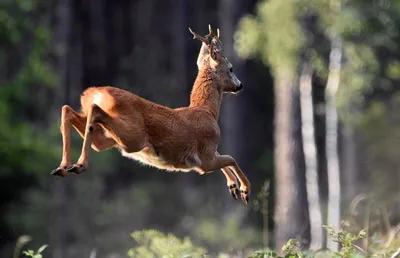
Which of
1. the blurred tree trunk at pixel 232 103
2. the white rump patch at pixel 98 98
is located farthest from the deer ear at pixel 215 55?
the blurred tree trunk at pixel 232 103

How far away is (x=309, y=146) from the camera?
21.4 metres

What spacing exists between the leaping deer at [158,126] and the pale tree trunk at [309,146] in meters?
9.52

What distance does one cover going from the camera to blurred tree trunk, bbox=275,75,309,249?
826 inches

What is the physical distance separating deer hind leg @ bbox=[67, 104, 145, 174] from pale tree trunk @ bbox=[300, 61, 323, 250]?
11028 mm

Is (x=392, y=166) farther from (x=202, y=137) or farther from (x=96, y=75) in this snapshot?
(x=202, y=137)

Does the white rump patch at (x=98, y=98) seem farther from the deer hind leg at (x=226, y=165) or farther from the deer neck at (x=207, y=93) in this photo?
the deer neck at (x=207, y=93)

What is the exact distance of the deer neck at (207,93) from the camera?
34.6ft

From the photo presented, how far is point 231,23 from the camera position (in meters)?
30.6

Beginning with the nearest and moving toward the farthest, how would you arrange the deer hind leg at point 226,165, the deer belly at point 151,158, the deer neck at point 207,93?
1. the deer belly at point 151,158
2. the deer hind leg at point 226,165
3. the deer neck at point 207,93

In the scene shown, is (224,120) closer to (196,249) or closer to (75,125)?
(75,125)

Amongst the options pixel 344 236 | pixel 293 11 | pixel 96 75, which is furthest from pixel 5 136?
pixel 96 75

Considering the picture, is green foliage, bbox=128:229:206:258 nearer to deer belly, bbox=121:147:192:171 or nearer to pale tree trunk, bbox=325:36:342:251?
deer belly, bbox=121:147:192:171

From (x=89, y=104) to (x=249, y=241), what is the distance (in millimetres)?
16706

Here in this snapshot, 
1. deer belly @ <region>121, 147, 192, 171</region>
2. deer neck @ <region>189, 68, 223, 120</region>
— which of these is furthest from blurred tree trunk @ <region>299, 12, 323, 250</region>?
deer belly @ <region>121, 147, 192, 171</region>
